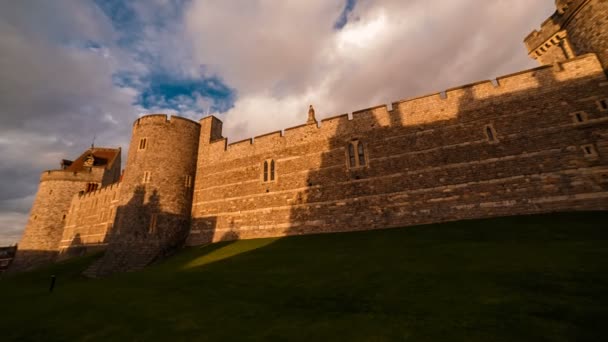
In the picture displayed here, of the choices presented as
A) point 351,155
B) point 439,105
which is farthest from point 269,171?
point 439,105

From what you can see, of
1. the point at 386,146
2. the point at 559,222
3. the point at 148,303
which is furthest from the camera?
the point at 386,146

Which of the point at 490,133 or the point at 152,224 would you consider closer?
the point at 490,133

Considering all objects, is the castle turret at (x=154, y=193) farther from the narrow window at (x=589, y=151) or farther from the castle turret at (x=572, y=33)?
the castle turret at (x=572, y=33)

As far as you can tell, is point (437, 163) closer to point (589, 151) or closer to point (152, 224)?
point (589, 151)

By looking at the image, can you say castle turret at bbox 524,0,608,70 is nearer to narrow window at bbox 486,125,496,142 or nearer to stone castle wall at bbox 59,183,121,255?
narrow window at bbox 486,125,496,142

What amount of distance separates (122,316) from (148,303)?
82 centimetres

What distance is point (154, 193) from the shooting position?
62.5ft

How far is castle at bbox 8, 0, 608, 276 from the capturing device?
12148 mm

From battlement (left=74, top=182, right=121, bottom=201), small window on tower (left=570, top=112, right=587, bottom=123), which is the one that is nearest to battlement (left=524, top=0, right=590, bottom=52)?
small window on tower (left=570, top=112, right=587, bottom=123)

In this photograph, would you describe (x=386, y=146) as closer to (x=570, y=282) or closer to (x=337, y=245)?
(x=337, y=245)

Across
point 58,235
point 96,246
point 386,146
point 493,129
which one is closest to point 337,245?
point 386,146

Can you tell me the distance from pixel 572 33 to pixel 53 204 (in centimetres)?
5180

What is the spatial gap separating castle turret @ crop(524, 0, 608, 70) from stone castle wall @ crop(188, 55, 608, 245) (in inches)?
52.8

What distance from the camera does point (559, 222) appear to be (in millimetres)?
10062
